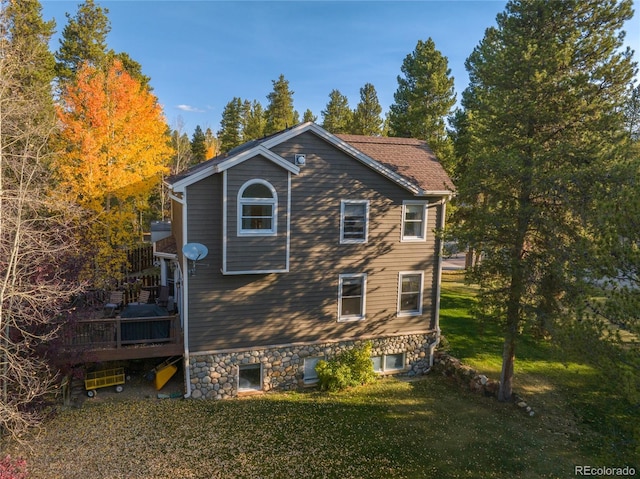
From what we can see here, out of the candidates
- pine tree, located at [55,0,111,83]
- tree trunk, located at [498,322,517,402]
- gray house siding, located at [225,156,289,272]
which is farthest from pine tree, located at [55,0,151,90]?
tree trunk, located at [498,322,517,402]

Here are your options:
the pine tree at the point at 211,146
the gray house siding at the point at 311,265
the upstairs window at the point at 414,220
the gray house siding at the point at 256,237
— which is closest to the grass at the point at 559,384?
the upstairs window at the point at 414,220

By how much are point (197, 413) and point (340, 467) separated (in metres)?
4.74

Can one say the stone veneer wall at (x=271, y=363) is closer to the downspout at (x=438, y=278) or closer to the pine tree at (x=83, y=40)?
the downspout at (x=438, y=278)

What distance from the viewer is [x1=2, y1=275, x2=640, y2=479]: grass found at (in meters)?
9.27

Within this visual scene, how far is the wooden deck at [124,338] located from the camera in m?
11.7

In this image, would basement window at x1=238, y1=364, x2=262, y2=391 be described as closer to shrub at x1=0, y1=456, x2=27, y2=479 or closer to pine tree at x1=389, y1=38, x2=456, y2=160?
shrub at x1=0, y1=456, x2=27, y2=479

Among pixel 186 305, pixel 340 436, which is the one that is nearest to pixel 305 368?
pixel 340 436

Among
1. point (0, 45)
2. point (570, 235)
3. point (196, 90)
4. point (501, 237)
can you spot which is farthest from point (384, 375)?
point (196, 90)

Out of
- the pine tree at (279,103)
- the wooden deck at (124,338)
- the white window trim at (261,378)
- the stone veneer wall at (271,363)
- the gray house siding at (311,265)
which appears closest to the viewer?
the wooden deck at (124,338)

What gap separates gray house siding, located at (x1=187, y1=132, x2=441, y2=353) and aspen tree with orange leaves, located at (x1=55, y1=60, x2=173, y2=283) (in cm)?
769

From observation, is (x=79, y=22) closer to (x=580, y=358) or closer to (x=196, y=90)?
(x=196, y=90)

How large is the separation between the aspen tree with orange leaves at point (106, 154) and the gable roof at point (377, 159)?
4.52 metres

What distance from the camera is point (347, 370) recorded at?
533 inches

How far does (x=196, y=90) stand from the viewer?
1615 inches
